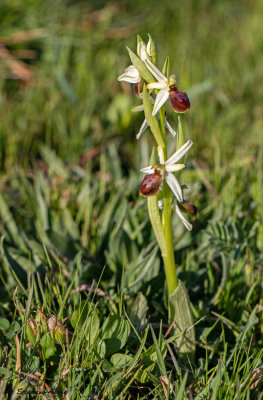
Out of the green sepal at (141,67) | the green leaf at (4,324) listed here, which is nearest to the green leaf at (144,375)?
the green leaf at (4,324)

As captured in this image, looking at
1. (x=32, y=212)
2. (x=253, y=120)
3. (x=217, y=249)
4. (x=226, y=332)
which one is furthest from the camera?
(x=253, y=120)

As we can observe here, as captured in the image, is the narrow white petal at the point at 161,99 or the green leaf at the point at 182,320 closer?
the narrow white petal at the point at 161,99

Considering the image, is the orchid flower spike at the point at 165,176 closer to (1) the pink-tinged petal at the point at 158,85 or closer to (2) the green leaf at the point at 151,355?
(1) the pink-tinged petal at the point at 158,85

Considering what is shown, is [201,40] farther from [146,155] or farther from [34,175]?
[34,175]

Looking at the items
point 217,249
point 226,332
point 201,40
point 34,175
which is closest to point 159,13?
point 201,40

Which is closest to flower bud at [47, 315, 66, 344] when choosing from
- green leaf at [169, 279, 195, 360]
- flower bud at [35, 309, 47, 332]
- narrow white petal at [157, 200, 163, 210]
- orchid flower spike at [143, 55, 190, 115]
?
flower bud at [35, 309, 47, 332]

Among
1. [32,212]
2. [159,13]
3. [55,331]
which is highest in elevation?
[159,13]

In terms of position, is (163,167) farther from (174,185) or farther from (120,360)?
(120,360)

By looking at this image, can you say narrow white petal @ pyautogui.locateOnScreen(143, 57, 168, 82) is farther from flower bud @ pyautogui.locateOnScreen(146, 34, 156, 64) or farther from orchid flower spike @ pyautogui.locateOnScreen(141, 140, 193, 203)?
orchid flower spike @ pyautogui.locateOnScreen(141, 140, 193, 203)
